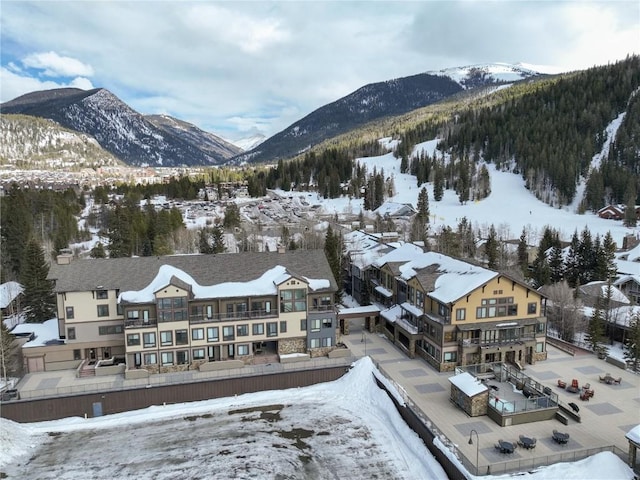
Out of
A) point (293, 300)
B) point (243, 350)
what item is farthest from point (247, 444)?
point (293, 300)

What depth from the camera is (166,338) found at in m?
33.8

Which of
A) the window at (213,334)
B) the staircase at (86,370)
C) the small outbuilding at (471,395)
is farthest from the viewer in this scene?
the window at (213,334)

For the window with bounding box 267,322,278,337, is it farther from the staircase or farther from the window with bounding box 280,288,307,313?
the staircase

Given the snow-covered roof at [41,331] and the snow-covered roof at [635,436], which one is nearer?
the snow-covered roof at [635,436]

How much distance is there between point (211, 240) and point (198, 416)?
1811 inches

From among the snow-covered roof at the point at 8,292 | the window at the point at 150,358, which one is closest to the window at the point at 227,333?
the window at the point at 150,358

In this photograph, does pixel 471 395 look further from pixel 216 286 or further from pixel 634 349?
pixel 216 286

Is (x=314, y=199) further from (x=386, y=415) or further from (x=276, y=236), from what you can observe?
(x=386, y=415)

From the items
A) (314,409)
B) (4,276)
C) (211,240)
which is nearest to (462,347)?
(314,409)

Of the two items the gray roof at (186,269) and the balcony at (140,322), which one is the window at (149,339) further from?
the gray roof at (186,269)

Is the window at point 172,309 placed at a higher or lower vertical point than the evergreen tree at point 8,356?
higher

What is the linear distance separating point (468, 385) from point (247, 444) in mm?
14325

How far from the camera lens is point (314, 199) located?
474 feet

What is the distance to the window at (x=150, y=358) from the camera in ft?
110
